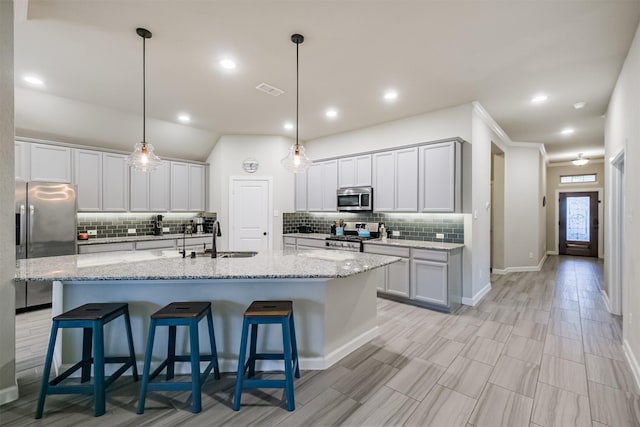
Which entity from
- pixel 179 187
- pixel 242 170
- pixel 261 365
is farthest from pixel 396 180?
pixel 179 187

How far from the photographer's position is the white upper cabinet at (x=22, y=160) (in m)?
4.09

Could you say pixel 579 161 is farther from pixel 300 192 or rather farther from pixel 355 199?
pixel 300 192

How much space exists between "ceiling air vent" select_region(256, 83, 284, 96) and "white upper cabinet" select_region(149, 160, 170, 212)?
3.06 m

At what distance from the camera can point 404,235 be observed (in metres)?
4.93

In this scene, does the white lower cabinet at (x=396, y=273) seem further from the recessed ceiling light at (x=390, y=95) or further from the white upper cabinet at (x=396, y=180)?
the recessed ceiling light at (x=390, y=95)

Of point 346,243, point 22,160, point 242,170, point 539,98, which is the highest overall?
point 539,98

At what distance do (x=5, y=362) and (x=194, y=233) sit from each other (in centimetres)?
409

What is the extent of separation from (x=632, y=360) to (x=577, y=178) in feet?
27.1

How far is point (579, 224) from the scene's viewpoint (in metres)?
8.67

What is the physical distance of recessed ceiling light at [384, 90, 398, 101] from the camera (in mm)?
3834

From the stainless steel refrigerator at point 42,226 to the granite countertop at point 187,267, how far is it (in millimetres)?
1851

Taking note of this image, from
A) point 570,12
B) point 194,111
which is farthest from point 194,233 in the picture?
point 570,12

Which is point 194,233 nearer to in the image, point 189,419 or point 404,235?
point 404,235

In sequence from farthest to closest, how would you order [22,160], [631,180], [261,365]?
[22,160] < [631,180] < [261,365]
